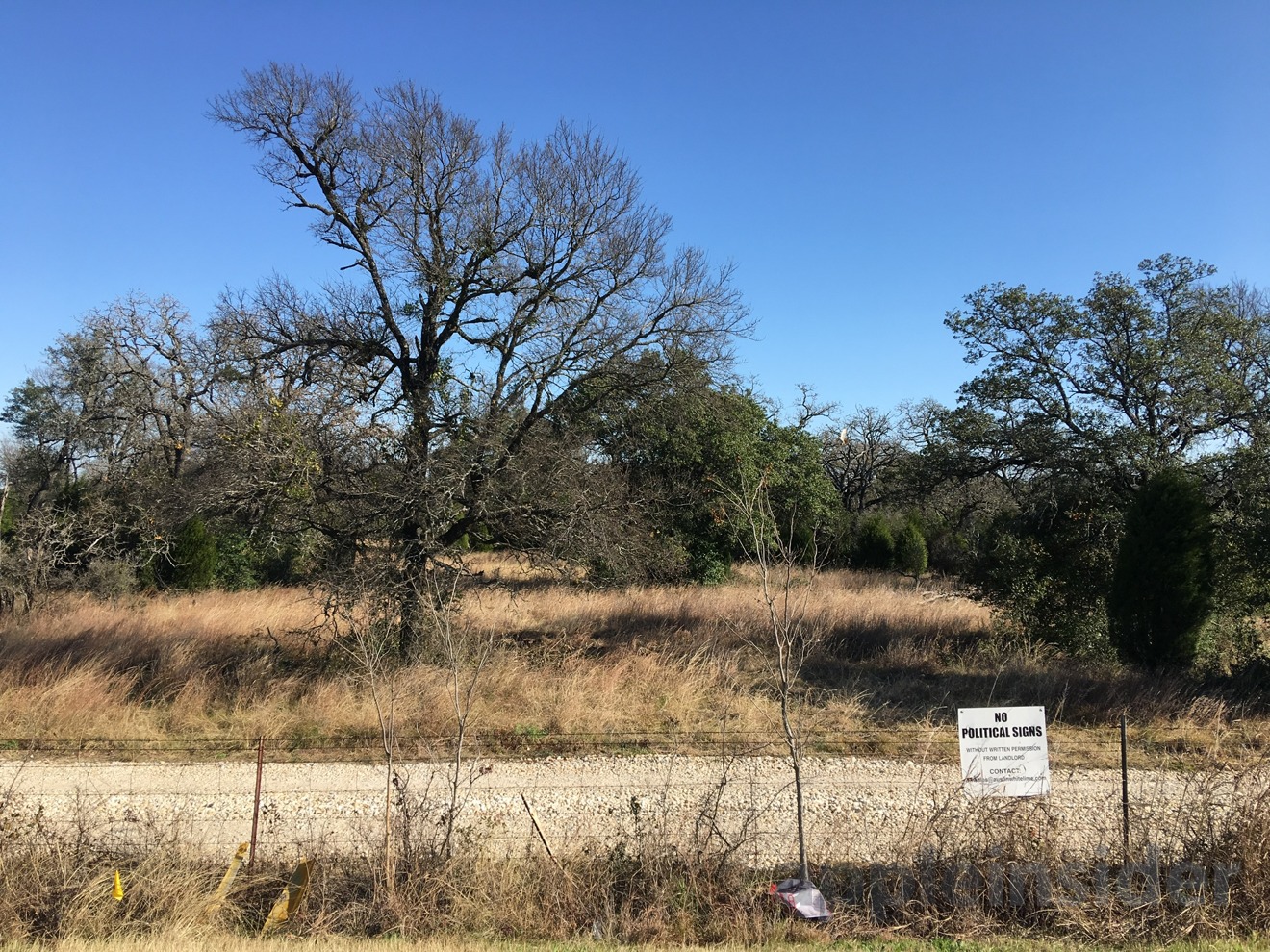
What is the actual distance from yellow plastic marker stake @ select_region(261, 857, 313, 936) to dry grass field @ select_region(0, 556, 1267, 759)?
3612 millimetres

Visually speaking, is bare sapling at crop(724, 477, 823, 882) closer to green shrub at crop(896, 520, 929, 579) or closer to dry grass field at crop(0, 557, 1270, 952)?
dry grass field at crop(0, 557, 1270, 952)

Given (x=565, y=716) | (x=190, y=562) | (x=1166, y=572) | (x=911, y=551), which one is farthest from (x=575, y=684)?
(x=911, y=551)

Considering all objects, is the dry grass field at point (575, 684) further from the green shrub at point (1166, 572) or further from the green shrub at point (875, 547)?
the green shrub at point (875, 547)

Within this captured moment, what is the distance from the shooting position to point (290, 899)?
5539 mm

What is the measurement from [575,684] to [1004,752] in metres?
6.60

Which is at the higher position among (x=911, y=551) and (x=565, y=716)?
(x=911, y=551)

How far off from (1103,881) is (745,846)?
2.45 metres

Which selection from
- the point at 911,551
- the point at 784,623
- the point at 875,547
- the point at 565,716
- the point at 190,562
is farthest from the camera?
the point at 875,547

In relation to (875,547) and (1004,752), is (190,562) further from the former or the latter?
(875,547)

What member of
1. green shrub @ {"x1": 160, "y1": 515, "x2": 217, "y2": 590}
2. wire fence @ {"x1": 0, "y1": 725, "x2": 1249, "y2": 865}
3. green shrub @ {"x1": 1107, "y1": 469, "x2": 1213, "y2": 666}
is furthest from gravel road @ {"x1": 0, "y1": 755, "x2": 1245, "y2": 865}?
green shrub @ {"x1": 160, "y1": 515, "x2": 217, "y2": 590}

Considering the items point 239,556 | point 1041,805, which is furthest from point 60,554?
point 1041,805

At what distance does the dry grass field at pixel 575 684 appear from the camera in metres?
10.2

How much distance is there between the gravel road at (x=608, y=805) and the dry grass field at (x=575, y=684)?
1074 millimetres

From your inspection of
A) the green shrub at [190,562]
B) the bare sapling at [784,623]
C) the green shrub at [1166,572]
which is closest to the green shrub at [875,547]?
the bare sapling at [784,623]
